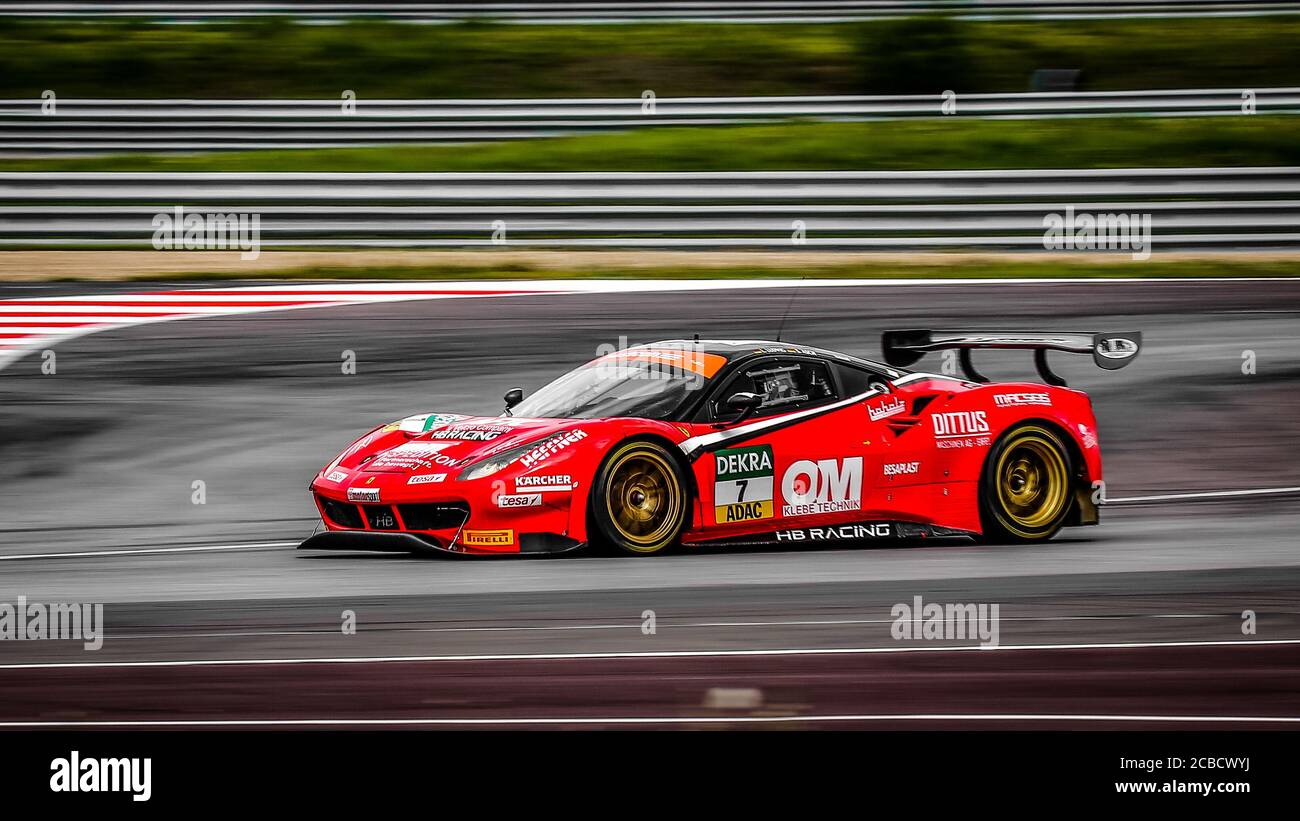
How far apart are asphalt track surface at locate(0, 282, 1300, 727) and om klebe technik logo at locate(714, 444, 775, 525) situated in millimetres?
228

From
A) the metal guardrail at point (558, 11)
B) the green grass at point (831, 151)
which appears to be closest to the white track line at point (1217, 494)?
the green grass at point (831, 151)

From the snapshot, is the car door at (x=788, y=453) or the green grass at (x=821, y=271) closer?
the car door at (x=788, y=453)

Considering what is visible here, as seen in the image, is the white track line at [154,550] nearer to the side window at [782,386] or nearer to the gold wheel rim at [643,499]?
the gold wheel rim at [643,499]

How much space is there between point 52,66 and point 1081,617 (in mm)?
15804

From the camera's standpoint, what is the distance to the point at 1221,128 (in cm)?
1752

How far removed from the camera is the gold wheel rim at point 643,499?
8.02 metres

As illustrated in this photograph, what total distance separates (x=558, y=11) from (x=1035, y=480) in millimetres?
13107

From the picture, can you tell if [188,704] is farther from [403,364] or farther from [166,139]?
[166,139]

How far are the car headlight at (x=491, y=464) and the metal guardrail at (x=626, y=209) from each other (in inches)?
295

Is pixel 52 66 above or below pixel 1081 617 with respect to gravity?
above

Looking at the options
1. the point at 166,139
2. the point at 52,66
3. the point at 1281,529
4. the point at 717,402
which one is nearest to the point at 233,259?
the point at 166,139
